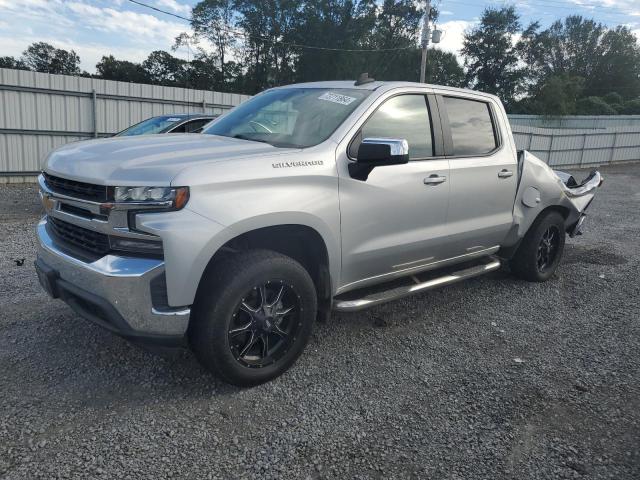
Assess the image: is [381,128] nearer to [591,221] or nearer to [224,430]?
[224,430]

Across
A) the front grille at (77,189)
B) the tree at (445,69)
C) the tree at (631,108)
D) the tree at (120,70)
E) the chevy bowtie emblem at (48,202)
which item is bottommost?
the chevy bowtie emblem at (48,202)

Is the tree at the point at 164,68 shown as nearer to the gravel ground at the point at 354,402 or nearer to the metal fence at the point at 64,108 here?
the metal fence at the point at 64,108

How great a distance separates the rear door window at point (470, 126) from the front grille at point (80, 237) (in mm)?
2773

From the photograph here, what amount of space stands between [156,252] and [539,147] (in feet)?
68.9

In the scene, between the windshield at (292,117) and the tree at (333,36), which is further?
the tree at (333,36)

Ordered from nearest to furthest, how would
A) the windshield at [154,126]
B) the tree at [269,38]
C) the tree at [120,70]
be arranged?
1. the windshield at [154,126]
2. the tree at [269,38]
3. the tree at [120,70]

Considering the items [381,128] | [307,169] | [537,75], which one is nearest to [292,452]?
[307,169]

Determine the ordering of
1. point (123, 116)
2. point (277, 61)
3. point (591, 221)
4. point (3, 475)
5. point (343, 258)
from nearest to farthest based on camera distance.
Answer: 1. point (3, 475)
2. point (343, 258)
3. point (591, 221)
4. point (123, 116)
5. point (277, 61)

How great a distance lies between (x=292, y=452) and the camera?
8.59 ft

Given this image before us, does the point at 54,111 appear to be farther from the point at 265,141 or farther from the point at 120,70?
the point at 120,70

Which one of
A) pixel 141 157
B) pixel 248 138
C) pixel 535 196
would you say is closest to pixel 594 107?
pixel 535 196

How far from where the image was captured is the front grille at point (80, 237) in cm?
279

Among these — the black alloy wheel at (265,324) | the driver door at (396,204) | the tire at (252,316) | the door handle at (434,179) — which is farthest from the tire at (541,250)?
the black alloy wheel at (265,324)

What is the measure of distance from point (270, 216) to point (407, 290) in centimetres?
143
